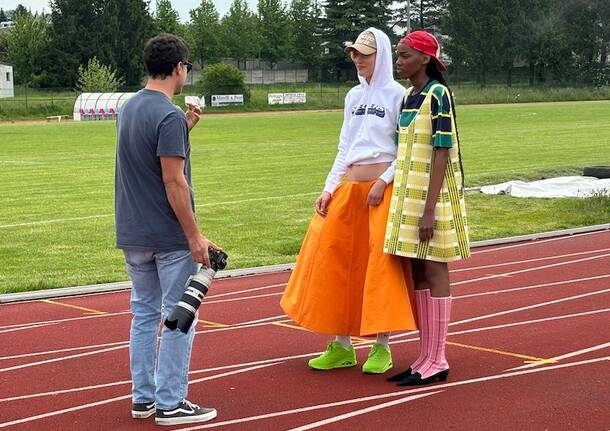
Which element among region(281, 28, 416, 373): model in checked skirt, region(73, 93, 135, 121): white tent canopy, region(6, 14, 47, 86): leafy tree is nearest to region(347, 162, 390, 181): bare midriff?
region(281, 28, 416, 373): model in checked skirt

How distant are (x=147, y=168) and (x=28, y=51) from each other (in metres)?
88.0

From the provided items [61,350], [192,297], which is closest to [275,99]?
[61,350]

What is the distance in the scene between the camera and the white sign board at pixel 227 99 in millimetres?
71562

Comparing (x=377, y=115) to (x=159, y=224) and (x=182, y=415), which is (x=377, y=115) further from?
(x=182, y=415)

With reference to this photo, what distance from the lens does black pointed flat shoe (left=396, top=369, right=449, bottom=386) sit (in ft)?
20.5

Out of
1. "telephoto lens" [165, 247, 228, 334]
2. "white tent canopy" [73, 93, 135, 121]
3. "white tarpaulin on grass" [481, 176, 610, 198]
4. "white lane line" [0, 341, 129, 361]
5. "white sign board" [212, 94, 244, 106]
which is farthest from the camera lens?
"white sign board" [212, 94, 244, 106]

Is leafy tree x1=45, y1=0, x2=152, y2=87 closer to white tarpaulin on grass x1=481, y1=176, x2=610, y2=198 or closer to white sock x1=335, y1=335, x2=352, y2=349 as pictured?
white tarpaulin on grass x1=481, y1=176, x2=610, y2=198

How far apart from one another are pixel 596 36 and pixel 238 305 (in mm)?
83053

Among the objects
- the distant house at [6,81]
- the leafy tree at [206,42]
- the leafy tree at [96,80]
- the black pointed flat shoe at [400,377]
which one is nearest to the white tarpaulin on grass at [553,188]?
the black pointed flat shoe at [400,377]

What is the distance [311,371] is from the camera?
6.67m

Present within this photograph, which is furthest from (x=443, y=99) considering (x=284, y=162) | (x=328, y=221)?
(x=284, y=162)

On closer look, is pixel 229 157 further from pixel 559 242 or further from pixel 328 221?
A: pixel 328 221

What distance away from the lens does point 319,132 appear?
41.2m

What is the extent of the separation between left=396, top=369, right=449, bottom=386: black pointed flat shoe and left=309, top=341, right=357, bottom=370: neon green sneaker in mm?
549
